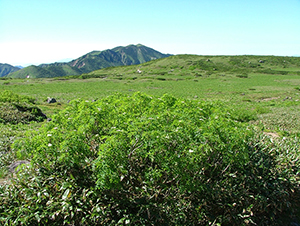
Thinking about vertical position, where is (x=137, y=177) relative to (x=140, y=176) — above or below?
below

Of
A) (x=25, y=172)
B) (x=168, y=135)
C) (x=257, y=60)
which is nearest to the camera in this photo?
(x=168, y=135)

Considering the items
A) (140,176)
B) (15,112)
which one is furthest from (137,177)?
(15,112)

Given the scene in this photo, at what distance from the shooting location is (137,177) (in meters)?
6.08

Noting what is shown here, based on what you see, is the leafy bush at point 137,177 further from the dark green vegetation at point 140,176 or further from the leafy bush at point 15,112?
the leafy bush at point 15,112

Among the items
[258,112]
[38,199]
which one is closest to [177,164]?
[38,199]

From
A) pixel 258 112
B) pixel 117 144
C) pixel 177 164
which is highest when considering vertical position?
pixel 117 144

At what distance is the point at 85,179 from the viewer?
232 inches

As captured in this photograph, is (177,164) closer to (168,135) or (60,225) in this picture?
(168,135)

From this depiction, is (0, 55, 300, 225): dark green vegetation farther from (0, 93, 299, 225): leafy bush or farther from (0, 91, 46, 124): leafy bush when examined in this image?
(0, 91, 46, 124): leafy bush

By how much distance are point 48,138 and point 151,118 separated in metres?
2.52

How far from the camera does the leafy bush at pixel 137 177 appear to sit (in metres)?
4.97

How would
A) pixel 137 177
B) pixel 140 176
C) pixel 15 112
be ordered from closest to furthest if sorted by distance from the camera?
pixel 140 176, pixel 137 177, pixel 15 112

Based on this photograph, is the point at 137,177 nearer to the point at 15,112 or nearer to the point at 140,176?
the point at 140,176

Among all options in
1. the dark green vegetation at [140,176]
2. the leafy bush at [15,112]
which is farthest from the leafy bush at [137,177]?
the leafy bush at [15,112]
